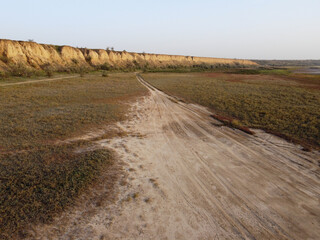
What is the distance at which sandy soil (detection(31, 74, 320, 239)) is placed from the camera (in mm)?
4023

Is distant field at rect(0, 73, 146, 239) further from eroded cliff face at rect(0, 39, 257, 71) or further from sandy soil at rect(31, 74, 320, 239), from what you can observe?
eroded cliff face at rect(0, 39, 257, 71)

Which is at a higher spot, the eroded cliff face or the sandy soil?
the eroded cliff face

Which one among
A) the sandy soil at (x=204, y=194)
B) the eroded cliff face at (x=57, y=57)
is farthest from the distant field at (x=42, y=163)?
the eroded cliff face at (x=57, y=57)

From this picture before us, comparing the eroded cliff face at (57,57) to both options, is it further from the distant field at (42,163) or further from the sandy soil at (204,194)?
the sandy soil at (204,194)

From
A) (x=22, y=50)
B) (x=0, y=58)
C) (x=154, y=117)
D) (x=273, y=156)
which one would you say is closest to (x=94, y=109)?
(x=154, y=117)

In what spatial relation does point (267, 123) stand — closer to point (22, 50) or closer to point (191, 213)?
point (191, 213)

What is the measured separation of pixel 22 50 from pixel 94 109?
36.7 metres

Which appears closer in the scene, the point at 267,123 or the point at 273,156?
the point at 273,156

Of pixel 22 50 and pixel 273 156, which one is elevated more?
pixel 22 50

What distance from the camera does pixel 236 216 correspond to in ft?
14.6

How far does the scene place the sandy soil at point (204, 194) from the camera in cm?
402

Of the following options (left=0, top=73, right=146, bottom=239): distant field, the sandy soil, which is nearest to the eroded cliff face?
(left=0, top=73, right=146, bottom=239): distant field

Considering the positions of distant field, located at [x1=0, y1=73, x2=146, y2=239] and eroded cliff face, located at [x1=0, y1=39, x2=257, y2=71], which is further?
eroded cliff face, located at [x1=0, y1=39, x2=257, y2=71]

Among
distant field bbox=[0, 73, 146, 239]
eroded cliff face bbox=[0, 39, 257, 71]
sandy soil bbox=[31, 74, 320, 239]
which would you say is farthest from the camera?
eroded cliff face bbox=[0, 39, 257, 71]
